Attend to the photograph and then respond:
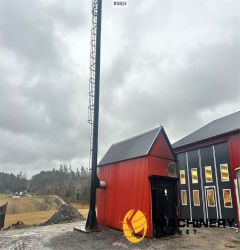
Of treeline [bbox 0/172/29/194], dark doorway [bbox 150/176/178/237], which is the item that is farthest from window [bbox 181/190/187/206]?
treeline [bbox 0/172/29/194]

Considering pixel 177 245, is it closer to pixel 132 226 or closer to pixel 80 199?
pixel 132 226

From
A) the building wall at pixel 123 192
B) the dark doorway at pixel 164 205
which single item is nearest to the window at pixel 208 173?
the dark doorway at pixel 164 205

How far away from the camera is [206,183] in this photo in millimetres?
18391

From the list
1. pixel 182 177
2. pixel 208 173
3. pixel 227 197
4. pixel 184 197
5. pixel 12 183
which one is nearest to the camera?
pixel 227 197

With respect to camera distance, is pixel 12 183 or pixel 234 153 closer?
pixel 234 153

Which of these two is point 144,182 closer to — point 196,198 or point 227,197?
point 227,197

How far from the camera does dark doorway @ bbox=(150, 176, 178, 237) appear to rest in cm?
1314

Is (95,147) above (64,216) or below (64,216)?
above

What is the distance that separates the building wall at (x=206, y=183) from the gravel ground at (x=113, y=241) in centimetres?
270

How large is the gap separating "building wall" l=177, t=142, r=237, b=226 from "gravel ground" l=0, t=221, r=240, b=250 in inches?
106

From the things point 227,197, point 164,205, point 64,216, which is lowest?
point 64,216

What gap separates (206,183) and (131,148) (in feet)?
21.9

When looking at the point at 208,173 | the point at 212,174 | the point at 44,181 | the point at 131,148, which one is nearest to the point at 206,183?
the point at 208,173

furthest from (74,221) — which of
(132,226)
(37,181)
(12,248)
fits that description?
(37,181)
